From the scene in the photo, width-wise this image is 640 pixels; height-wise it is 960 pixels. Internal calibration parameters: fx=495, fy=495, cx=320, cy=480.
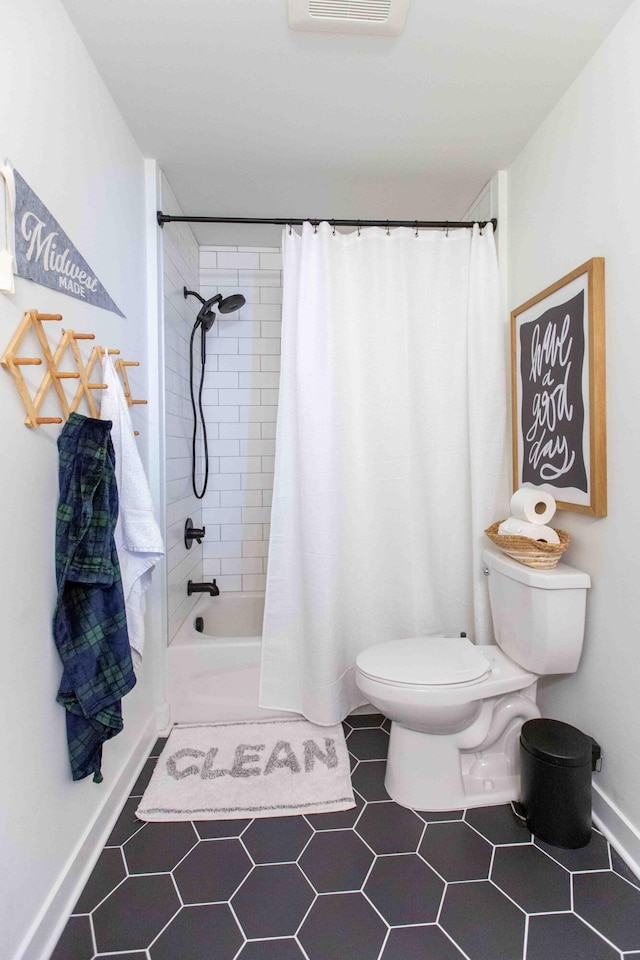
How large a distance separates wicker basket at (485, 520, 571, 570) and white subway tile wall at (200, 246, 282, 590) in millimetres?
1483

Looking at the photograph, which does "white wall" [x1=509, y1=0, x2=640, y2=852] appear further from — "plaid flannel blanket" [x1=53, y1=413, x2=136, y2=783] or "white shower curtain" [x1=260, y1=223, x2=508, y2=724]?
"plaid flannel blanket" [x1=53, y1=413, x2=136, y2=783]

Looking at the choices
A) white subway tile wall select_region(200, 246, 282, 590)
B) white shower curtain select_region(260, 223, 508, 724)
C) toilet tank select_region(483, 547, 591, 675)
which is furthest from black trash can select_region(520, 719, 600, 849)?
white subway tile wall select_region(200, 246, 282, 590)

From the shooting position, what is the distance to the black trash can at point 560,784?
1383 millimetres

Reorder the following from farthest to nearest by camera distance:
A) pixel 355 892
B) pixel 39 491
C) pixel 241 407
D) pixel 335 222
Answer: pixel 241 407 < pixel 335 222 < pixel 355 892 < pixel 39 491

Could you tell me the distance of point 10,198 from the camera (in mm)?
1010

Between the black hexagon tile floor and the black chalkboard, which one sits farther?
the black chalkboard

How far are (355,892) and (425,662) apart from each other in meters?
0.64

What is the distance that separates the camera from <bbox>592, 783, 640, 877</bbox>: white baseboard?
4.37ft

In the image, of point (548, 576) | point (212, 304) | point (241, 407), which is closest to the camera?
point (548, 576)

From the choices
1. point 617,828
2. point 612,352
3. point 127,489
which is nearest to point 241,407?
point 127,489

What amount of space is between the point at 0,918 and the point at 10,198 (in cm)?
144

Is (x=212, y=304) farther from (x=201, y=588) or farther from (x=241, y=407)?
(x=201, y=588)

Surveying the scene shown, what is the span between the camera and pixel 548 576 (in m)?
1.54

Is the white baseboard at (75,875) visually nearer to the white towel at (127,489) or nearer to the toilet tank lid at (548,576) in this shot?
the white towel at (127,489)
